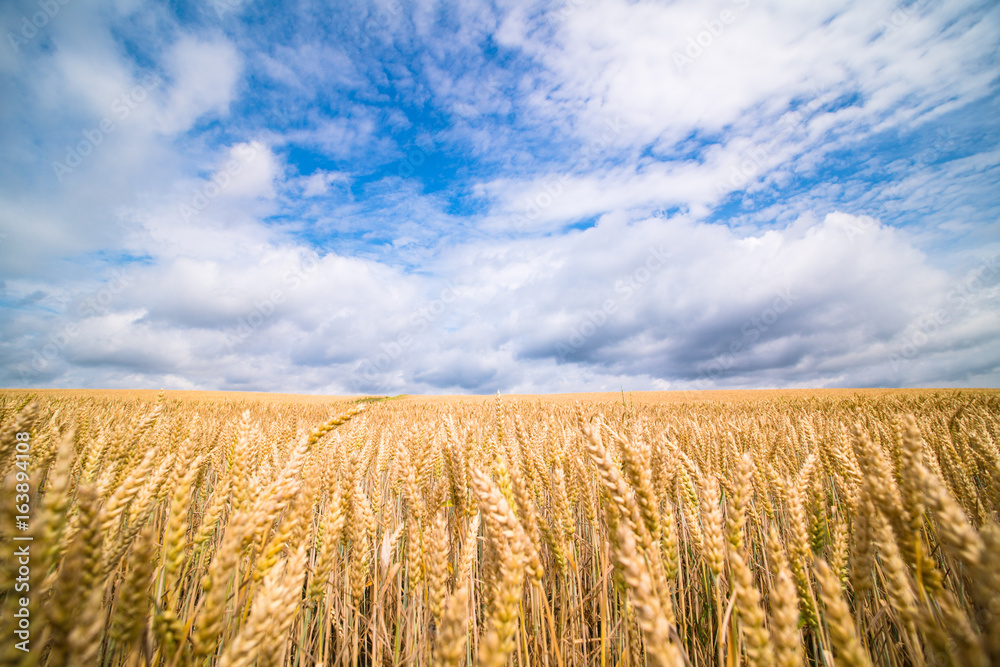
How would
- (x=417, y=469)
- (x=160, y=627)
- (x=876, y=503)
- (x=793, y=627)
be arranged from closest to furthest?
(x=793, y=627) → (x=160, y=627) → (x=876, y=503) → (x=417, y=469)

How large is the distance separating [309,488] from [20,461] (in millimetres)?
1927

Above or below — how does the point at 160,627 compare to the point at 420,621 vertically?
above

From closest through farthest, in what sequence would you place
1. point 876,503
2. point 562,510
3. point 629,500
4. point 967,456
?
point 629,500 < point 876,503 < point 562,510 < point 967,456

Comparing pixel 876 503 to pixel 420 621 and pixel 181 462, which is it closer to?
pixel 420 621

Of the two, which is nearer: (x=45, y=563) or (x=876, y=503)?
(x=45, y=563)

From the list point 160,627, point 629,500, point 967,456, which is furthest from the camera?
point 967,456

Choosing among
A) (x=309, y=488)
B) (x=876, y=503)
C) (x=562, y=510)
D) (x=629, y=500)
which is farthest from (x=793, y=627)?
(x=309, y=488)

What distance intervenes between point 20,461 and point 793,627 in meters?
3.56

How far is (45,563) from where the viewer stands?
946mm

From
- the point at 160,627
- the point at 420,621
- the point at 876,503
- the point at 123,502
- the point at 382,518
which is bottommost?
the point at 420,621

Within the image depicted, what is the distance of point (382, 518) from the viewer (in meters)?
3.84

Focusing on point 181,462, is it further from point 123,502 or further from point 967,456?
point 967,456

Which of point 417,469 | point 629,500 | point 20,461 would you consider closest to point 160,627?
point 417,469

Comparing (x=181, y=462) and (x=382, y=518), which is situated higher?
(x=181, y=462)
